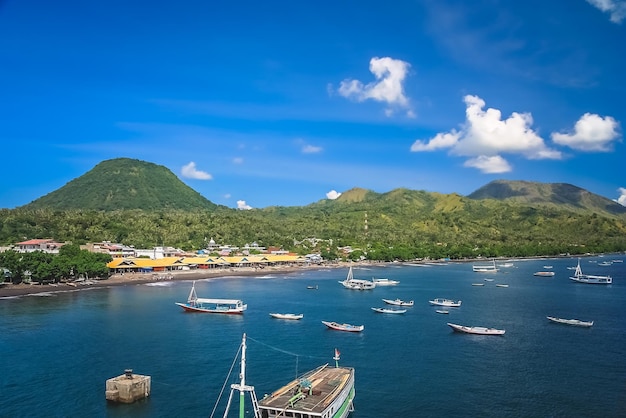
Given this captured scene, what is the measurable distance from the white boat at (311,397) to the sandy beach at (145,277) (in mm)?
56720

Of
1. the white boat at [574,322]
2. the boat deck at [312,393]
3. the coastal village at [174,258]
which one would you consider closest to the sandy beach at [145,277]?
the coastal village at [174,258]

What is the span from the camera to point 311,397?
84.9ft

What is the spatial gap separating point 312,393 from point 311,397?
66 cm

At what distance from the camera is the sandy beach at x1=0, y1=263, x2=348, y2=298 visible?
73062 mm

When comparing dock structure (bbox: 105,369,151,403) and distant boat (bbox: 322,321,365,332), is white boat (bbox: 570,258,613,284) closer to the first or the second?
distant boat (bbox: 322,321,365,332)

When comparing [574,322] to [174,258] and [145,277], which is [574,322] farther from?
[174,258]

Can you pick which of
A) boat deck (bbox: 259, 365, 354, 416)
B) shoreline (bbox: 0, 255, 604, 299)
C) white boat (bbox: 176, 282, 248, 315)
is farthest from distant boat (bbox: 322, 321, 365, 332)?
shoreline (bbox: 0, 255, 604, 299)

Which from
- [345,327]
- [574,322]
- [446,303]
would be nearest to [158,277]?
[345,327]

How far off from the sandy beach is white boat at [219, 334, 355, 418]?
5672 centimetres

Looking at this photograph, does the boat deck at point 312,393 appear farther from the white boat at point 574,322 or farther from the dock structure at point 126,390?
the white boat at point 574,322

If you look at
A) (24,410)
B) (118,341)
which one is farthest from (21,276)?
(24,410)

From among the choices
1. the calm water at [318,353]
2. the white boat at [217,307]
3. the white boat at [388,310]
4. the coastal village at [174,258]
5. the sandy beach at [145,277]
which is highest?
the coastal village at [174,258]

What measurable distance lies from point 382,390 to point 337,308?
3480cm

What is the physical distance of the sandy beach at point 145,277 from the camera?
7306cm
